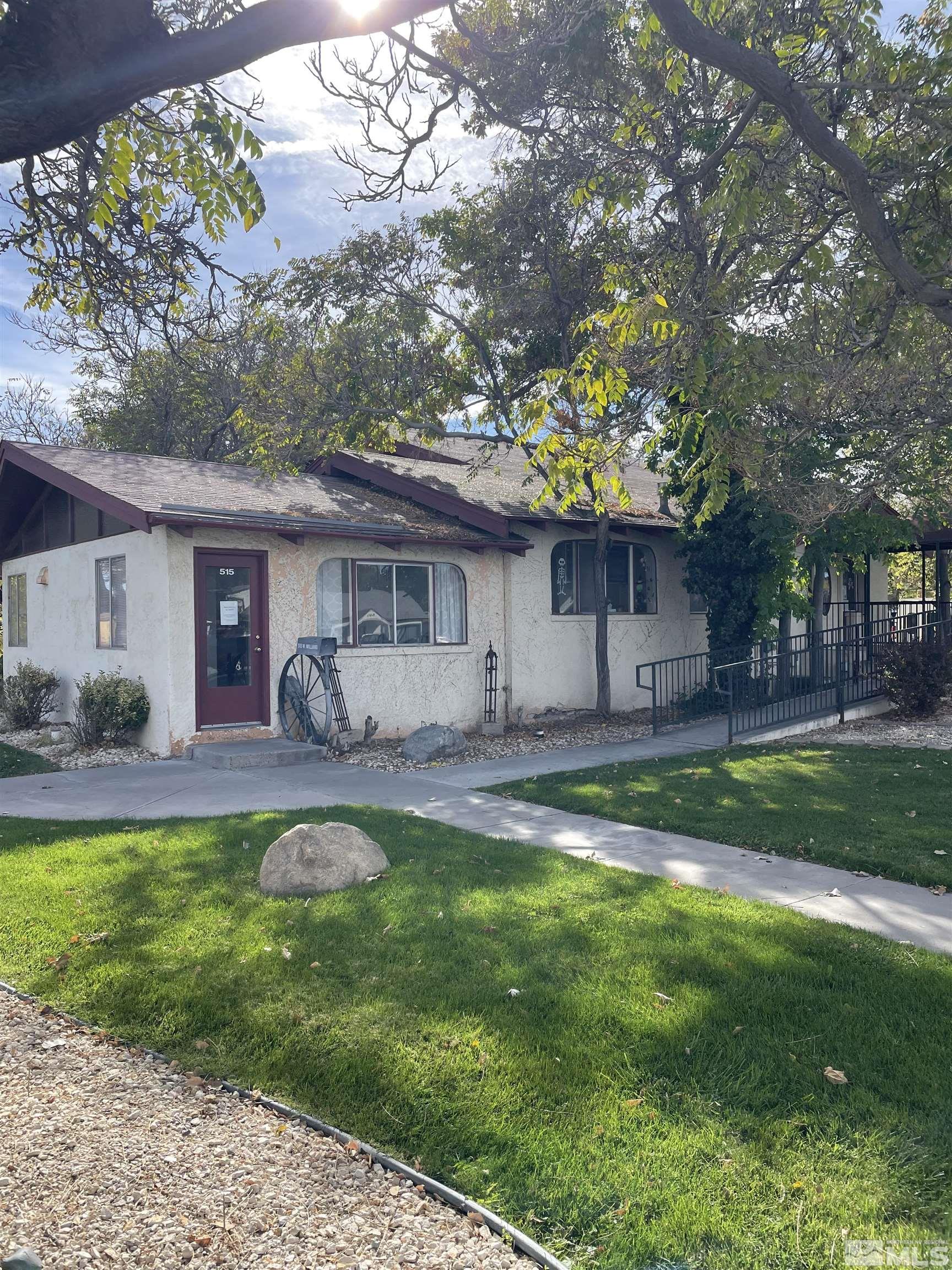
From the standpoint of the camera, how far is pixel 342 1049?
386 cm

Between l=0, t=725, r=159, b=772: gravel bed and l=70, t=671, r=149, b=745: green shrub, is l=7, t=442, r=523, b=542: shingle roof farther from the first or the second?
l=0, t=725, r=159, b=772: gravel bed

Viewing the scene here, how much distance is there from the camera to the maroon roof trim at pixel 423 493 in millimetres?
14562

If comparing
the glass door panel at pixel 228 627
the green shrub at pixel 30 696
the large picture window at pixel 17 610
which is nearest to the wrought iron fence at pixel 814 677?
the glass door panel at pixel 228 627

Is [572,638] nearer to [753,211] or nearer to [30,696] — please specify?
[30,696]

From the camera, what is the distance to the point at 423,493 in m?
15.6

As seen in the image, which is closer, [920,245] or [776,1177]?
[776,1177]

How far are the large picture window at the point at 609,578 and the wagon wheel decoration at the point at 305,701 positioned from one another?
15.5ft

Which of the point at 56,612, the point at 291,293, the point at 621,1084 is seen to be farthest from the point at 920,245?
the point at 56,612

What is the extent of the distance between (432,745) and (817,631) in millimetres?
7414

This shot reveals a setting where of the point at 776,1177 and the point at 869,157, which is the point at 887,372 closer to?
the point at 869,157

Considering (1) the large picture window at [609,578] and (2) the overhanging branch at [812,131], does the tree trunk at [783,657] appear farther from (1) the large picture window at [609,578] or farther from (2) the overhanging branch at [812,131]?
(2) the overhanging branch at [812,131]

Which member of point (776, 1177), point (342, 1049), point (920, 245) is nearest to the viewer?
point (776, 1177)

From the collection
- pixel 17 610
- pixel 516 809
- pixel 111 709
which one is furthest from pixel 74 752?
pixel 516 809

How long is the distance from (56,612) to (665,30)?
1337cm
